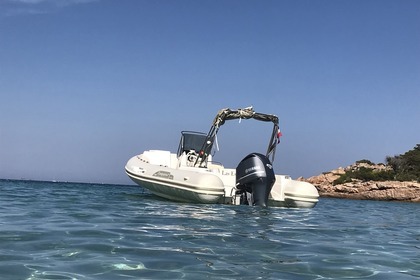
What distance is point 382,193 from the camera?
4900 centimetres

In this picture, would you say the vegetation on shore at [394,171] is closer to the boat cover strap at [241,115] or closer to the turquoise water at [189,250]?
the boat cover strap at [241,115]

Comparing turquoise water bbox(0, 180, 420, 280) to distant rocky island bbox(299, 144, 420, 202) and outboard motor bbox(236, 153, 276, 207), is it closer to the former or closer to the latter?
outboard motor bbox(236, 153, 276, 207)

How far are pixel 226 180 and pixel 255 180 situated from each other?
1394 millimetres

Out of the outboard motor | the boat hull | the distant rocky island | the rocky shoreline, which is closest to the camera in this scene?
the outboard motor

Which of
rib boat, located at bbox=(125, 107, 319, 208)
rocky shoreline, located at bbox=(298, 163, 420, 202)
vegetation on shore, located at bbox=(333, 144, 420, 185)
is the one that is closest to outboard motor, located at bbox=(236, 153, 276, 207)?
rib boat, located at bbox=(125, 107, 319, 208)

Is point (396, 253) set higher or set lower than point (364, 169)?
lower

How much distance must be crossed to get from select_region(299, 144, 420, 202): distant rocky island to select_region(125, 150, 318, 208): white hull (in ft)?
121

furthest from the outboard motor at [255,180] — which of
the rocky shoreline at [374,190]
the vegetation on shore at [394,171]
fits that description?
the vegetation on shore at [394,171]

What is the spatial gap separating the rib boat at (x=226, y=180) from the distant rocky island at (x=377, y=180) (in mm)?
36073

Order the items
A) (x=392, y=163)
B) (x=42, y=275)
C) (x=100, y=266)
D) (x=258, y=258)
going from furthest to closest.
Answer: (x=392, y=163)
(x=258, y=258)
(x=100, y=266)
(x=42, y=275)

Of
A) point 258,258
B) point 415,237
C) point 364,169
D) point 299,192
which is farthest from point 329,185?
point 258,258

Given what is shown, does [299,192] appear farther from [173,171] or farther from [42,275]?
[42,275]

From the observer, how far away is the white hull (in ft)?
45.3

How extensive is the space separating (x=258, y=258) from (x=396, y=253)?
93.7 inches
